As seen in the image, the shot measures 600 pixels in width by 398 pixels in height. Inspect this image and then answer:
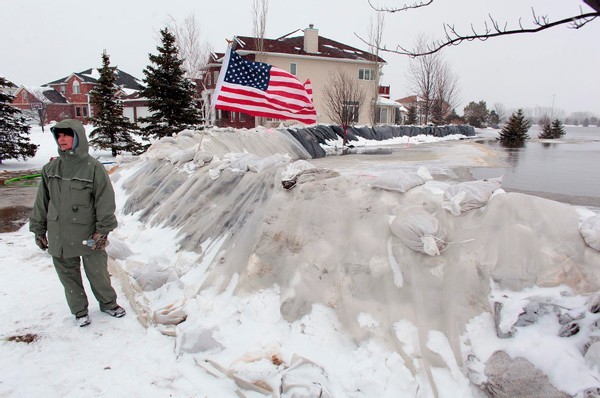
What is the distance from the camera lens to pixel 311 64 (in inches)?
1220

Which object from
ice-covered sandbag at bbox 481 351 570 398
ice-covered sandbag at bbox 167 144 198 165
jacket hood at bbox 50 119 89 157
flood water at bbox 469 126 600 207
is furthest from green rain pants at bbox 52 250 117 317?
flood water at bbox 469 126 600 207

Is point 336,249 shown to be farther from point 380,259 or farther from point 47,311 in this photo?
point 47,311

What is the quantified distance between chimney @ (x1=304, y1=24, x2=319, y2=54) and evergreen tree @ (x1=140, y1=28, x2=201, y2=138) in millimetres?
15820

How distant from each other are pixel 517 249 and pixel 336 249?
1.37 meters

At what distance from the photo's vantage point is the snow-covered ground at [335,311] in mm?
2545

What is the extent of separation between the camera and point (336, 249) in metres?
3.43

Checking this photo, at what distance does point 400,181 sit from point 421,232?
2.27 ft

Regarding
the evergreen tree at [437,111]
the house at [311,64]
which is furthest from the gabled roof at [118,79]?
the evergreen tree at [437,111]

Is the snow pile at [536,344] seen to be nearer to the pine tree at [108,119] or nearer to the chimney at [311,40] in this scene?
the pine tree at [108,119]

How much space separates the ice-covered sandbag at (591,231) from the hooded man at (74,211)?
3576mm

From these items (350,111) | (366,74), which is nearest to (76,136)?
(350,111)

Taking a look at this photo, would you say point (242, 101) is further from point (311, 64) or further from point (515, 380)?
point (311, 64)

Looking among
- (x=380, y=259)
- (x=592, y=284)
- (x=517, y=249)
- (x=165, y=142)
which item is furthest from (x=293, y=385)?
(x=165, y=142)

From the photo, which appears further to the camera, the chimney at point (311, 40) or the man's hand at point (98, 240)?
the chimney at point (311, 40)
